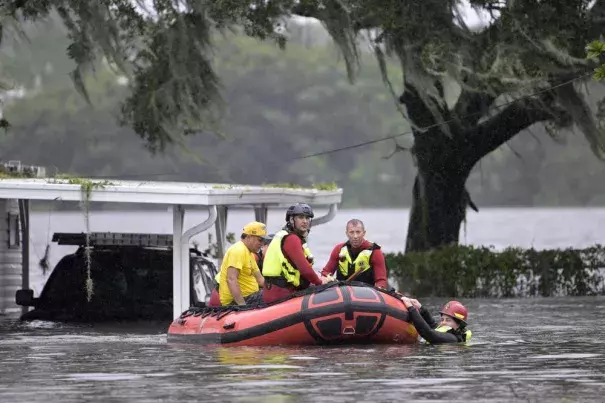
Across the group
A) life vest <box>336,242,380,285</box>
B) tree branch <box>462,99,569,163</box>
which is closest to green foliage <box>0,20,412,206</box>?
tree branch <box>462,99,569,163</box>

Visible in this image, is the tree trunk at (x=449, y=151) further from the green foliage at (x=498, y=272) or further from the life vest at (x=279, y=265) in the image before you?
the life vest at (x=279, y=265)

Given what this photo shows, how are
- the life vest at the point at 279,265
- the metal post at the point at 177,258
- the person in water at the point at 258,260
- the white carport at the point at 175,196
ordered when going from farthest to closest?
the metal post at the point at 177,258 → the white carport at the point at 175,196 → the person in water at the point at 258,260 → the life vest at the point at 279,265

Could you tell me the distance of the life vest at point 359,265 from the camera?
64.2 ft

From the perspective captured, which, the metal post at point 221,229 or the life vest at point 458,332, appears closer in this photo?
the life vest at point 458,332

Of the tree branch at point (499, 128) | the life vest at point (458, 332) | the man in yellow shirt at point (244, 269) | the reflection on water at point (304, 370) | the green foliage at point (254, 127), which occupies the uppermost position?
the green foliage at point (254, 127)

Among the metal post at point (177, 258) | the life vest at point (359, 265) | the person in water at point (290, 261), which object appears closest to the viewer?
the person in water at point (290, 261)

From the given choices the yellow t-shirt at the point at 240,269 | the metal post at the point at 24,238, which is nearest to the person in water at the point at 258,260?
the yellow t-shirt at the point at 240,269

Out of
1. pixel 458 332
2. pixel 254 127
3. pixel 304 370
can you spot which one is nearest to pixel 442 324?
pixel 458 332

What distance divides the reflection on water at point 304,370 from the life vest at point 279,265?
3.22 ft

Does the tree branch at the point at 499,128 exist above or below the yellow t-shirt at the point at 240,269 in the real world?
above

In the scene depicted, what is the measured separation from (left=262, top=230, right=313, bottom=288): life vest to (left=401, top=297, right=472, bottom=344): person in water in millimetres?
1305

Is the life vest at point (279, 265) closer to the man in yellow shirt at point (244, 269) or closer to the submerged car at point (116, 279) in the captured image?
the man in yellow shirt at point (244, 269)

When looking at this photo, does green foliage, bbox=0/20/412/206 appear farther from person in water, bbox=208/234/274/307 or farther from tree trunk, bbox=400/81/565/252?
person in water, bbox=208/234/274/307

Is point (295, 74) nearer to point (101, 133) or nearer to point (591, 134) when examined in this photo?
point (101, 133)
